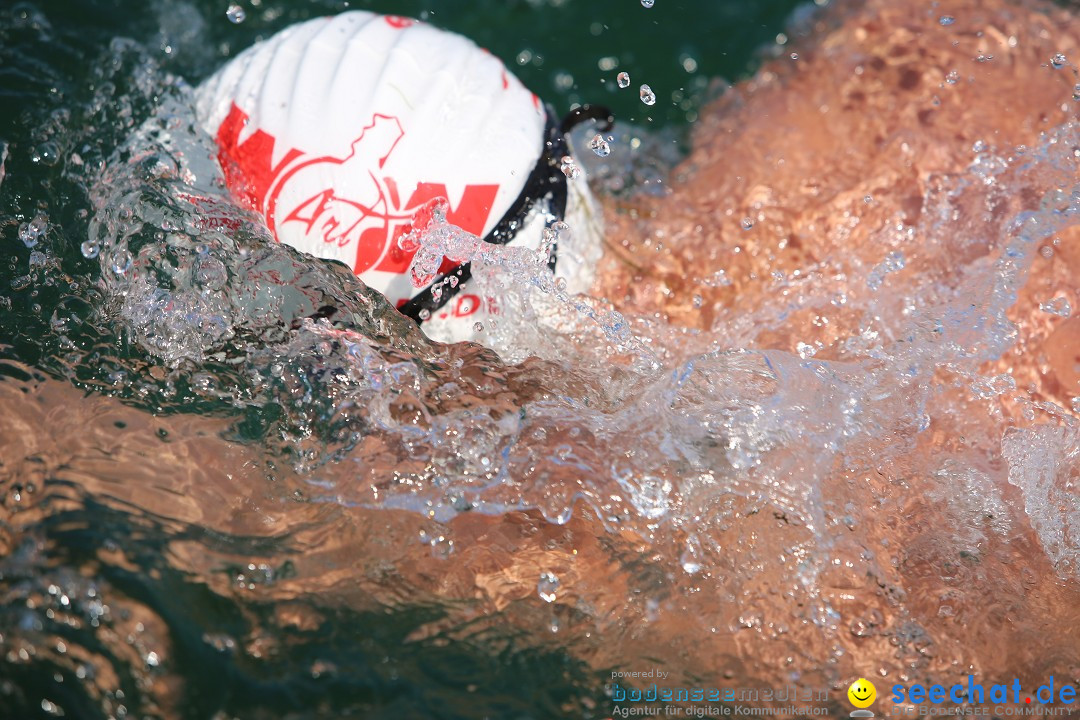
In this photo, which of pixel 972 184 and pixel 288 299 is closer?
pixel 288 299

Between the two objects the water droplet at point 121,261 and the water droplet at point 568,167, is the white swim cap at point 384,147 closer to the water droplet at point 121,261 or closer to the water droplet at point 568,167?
the water droplet at point 568,167

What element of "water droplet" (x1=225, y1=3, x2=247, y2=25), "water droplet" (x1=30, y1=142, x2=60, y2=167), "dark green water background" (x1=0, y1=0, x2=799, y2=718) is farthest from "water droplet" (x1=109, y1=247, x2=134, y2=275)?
"water droplet" (x1=225, y1=3, x2=247, y2=25)

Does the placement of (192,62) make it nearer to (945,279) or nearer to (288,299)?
(288,299)

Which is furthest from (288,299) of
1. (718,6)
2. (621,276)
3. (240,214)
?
(718,6)

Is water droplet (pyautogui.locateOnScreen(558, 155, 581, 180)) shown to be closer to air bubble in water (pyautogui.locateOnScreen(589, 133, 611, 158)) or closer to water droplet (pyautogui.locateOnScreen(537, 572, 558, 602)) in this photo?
air bubble in water (pyautogui.locateOnScreen(589, 133, 611, 158))

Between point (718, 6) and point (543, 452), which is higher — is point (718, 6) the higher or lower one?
the higher one

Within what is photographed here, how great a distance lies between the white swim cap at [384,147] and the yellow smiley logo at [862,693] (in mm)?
1026

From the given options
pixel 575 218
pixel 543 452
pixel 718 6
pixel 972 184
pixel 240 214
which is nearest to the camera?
pixel 543 452

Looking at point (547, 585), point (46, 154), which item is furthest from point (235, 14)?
point (547, 585)

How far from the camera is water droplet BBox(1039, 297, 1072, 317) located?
2062 millimetres

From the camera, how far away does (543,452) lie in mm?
1779

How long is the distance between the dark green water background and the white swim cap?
497 millimetres

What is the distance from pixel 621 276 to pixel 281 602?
1.05m

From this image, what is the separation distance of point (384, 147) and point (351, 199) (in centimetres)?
12
